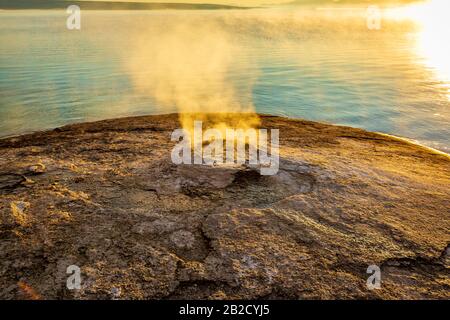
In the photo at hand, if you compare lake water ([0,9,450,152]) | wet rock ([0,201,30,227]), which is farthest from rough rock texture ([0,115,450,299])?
lake water ([0,9,450,152])

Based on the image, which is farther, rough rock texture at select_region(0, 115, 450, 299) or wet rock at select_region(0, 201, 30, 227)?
wet rock at select_region(0, 201, 30, 227)

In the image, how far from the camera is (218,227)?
136 inches

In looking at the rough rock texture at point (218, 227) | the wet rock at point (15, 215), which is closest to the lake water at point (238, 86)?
the rough rock texture at point (218, 227)

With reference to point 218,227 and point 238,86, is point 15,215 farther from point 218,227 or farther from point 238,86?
point 238,86

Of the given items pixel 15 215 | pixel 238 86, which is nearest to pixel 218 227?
pixel 15 215

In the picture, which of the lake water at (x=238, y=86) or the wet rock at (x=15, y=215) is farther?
the lake water at (x=238, y=86)

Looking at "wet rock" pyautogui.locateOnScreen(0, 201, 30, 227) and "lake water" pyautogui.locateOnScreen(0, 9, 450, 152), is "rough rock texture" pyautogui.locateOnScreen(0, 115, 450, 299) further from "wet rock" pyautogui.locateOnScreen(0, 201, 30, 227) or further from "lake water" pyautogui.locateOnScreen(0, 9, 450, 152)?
"lake water" pyautogui.locateOnScreen(0, 9, 450, 152)

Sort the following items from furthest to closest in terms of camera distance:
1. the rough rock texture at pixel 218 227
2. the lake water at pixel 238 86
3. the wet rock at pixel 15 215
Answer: the lake water at pixel 238 86, the wet rock at pixel 15 215, the rough rock texture at pixel 218 227

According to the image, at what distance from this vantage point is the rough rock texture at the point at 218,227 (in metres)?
2.81

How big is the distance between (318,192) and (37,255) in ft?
9.01

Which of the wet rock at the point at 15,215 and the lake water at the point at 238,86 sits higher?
the lake water at the point at 238,86

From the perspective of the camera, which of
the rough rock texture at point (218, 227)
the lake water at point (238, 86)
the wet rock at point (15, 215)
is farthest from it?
the lake water at point (238, 86)

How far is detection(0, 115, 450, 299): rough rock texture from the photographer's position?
281 cm

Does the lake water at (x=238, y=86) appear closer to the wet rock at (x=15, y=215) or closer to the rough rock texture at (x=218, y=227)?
the rough rock texture at (x=218, y=227)
